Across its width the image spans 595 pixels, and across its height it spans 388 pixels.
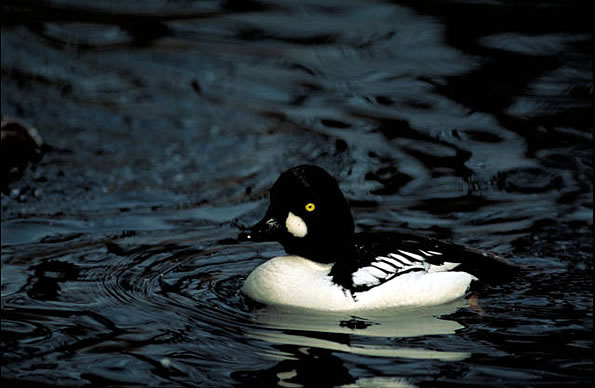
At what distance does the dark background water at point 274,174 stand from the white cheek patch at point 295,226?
0.54 metres

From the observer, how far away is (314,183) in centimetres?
775

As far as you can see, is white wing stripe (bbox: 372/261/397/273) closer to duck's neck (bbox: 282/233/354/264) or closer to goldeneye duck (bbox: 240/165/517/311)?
goldeneye duck (bbox: 240/165/517/311)

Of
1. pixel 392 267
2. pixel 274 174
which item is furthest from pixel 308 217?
pixel 274 174

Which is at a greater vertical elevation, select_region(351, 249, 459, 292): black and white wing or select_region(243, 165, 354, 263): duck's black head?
select_region(243, 165, 354, 263): duck's black head

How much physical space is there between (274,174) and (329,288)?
3.49 m

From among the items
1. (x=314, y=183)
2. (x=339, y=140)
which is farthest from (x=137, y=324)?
(x=339, y=140)

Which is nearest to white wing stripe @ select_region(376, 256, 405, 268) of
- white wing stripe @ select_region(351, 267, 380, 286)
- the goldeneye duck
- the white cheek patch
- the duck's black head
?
the goldeneye duck

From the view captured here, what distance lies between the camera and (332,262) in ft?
26.2

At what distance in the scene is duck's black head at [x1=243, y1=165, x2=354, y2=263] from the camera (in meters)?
7.76

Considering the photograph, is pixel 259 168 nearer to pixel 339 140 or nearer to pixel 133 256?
pixel 339 140

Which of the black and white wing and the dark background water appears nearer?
the dark background water

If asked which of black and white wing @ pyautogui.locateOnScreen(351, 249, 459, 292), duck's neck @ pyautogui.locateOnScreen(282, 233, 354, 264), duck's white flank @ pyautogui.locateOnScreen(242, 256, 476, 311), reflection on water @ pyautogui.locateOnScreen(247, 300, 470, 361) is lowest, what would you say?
reflection on water @ pyautogui.locateOnScreen(247, 300, 470, 361)

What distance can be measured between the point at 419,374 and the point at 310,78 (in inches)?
282

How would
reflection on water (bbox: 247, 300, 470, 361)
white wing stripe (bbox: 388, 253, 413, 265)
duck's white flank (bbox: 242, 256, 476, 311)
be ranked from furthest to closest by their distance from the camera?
white wing stripe (bbox: 388, 253, 413, 265), duck's white flank (bbox: 242, 256, 476, 311), reflection on water (bbox: 247, 300, 470, 361)
